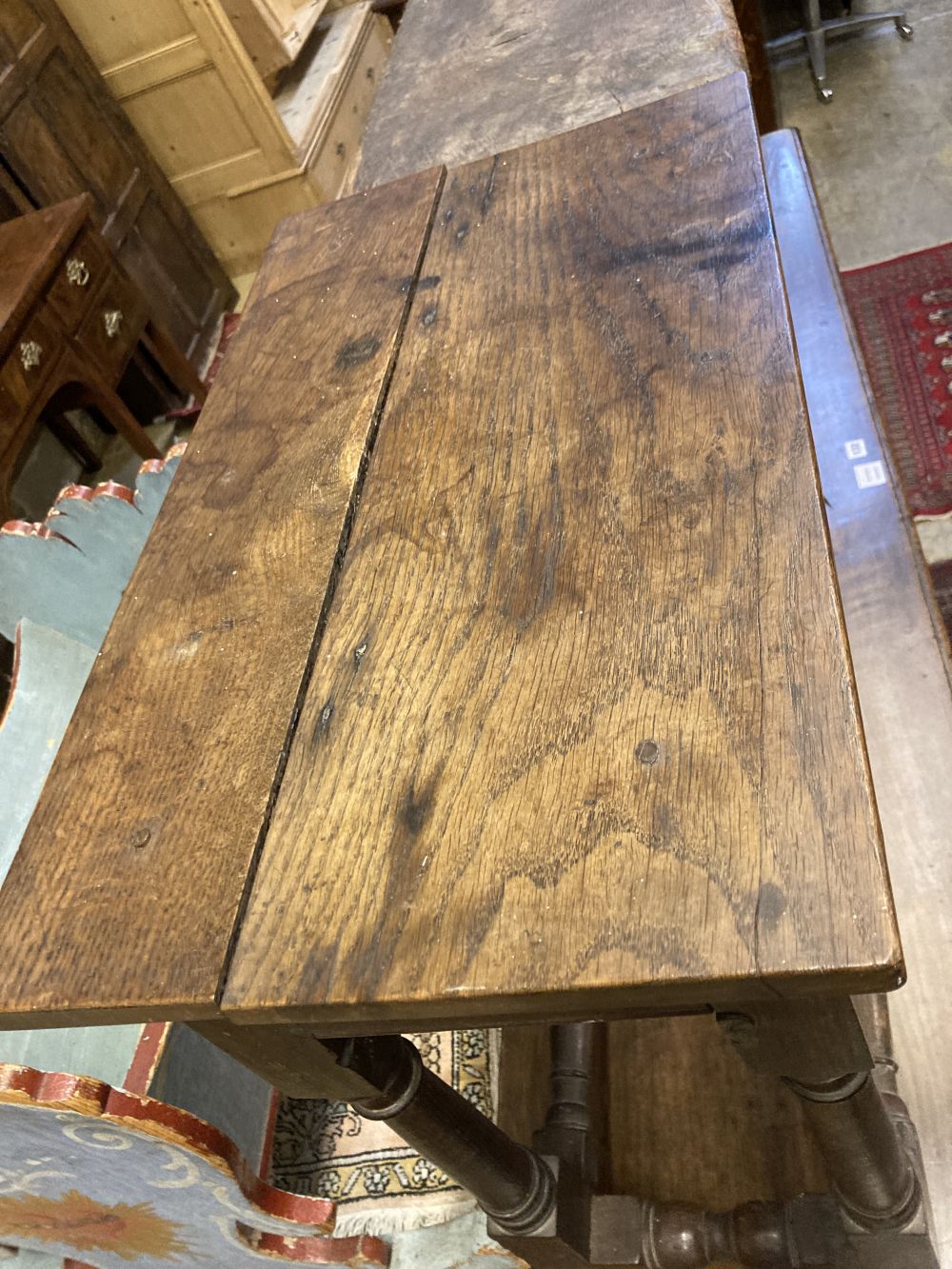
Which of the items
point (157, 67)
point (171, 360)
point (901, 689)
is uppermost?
point (157, 67)

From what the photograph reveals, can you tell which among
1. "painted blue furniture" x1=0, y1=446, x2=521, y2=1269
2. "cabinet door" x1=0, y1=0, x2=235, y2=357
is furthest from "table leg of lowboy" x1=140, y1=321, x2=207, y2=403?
"painted blue furniture" x1=0, y1=446, x2=521, y2=1269

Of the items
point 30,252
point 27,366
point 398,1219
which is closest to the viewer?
point 398,1219

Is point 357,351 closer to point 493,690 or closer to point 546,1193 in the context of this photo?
point 493,690

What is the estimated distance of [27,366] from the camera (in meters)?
2.55

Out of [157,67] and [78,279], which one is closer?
[78,279]

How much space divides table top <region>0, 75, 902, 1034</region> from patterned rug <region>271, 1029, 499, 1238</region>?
78 cm

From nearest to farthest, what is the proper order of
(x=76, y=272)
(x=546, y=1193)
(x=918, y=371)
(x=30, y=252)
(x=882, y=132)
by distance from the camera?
1. (x=546, y=1193)
2. (x=918, y=371)
3. (x=30, y=252)
4. (x=76, y=272)
5. (x=882, y=132)

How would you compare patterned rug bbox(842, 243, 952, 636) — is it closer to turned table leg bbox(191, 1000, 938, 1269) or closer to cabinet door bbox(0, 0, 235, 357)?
turned table leg bbox(191, 1000, 938, 1269)

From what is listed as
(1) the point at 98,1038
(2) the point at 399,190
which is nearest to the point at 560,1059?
(1) the point at 98,1038

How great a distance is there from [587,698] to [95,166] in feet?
10.9

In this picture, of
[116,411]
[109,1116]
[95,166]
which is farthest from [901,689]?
[95,166]

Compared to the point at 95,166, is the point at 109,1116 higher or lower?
lower

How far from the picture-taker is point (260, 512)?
0.97m

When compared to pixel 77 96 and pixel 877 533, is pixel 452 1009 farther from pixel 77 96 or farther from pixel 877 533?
pixel 77 96
